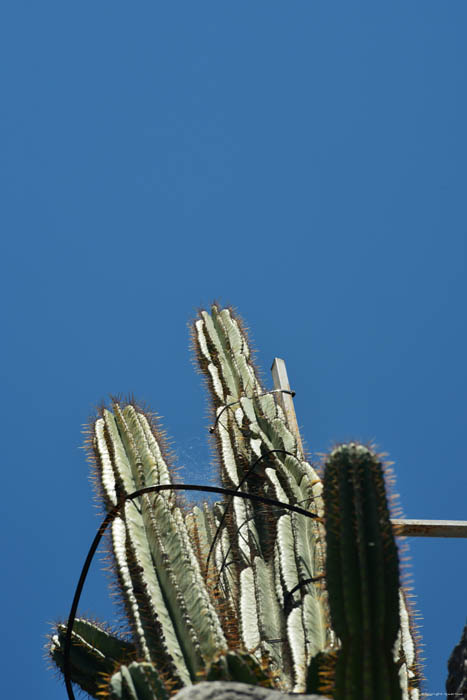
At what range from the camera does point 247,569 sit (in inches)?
170

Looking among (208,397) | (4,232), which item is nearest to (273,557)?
(208,397)

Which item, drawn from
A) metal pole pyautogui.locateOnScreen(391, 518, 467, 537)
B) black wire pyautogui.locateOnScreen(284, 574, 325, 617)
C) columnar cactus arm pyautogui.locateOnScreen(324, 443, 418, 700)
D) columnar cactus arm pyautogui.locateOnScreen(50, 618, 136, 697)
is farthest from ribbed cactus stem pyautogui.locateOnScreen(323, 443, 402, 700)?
columnar cactus arm pyautogui.locateOnScreen(50, 618, 136, 697)

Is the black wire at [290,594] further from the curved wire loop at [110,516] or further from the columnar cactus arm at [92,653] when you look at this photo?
the columnar cactus arm at [92,653]

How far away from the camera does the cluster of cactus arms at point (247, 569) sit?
104 inches

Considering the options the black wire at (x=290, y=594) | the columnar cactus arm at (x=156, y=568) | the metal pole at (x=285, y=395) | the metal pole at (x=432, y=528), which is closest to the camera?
the columnar cactus arm at (x=156, y=568)

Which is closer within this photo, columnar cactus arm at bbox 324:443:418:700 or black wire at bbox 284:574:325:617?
columnar cactus arm at bbox 324:443:418:700

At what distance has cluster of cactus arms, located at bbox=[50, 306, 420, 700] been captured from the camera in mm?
2629

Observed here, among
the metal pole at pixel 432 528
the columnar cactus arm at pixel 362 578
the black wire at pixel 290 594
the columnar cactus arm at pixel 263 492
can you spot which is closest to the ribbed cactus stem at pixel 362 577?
the columnar cactus arm at pixel 362 578

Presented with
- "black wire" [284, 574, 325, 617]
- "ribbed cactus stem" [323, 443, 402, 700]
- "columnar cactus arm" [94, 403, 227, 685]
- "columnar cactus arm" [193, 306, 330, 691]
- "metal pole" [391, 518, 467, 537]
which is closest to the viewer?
"ribbed cactus stem" [323, 443, 402, 700]

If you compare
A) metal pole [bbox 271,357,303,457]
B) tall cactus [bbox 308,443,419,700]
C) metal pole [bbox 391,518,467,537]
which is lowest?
tall cactus [bbox 308,443,419,700]

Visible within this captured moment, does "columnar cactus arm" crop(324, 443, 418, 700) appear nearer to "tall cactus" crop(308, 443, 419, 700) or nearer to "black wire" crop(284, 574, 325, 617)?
"tall cactus" crop(308, 443, 419, 700)

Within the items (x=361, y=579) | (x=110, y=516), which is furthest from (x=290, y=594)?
(x=361, y=579)

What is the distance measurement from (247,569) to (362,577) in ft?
6.00

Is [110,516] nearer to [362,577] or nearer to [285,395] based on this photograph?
[362,577]
